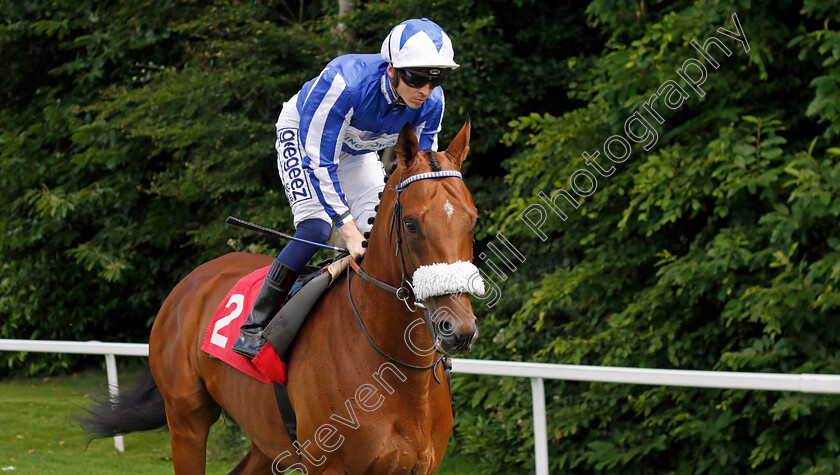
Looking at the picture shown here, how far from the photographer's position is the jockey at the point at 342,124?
3.05 metres

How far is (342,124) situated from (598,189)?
3575mm

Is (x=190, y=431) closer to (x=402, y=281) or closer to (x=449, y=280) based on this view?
(x=402, y=281)

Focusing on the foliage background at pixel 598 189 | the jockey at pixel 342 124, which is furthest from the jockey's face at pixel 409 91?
the foliage background at pixel 598 189

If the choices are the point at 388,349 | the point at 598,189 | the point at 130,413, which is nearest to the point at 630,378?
the point at 388,349

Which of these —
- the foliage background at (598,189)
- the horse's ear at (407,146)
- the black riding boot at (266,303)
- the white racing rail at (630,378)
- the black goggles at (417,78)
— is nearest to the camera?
the horse's ear at (407,146)

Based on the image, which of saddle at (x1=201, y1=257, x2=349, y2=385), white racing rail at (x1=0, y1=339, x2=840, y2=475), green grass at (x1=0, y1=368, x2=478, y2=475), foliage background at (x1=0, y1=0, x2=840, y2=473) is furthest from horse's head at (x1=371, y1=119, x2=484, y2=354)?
green grass at (x1=0, y1=368, x2=478, y2=475)

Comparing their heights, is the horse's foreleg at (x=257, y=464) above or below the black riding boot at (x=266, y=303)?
below

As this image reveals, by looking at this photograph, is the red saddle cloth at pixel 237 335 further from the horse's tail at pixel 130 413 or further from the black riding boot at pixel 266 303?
the horse's tail at pixel 130 413

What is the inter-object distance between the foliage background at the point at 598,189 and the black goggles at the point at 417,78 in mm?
2785

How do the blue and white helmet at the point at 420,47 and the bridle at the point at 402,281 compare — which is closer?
the bridle at the point at 402,281

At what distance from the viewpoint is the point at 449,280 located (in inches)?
97.0

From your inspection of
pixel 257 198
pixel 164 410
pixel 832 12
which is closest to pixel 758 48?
pixel 832 12

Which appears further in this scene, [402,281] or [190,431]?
[190,431]

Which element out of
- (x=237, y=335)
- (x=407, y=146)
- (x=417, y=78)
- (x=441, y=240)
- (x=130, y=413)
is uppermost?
(x=417, y=78)
